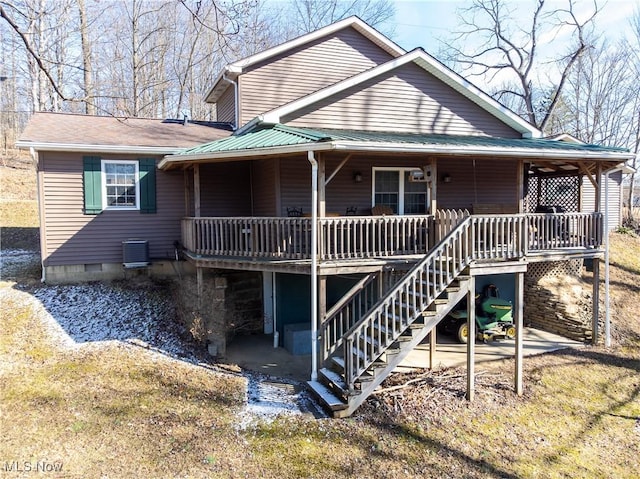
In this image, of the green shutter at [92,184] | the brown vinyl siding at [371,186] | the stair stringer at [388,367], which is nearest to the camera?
the stair stringer at [388,367]

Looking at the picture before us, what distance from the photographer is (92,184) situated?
11344 mm

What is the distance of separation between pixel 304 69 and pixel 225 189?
4234 mm

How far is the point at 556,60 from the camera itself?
23.2 metres

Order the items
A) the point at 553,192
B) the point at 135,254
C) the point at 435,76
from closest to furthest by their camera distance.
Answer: the point at 135,254
the point at 435,76
the point at 553,192

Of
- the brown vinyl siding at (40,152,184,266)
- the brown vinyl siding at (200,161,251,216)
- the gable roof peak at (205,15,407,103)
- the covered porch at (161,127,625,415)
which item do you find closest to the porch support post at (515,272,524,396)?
the covered porch at (161,127,625,415)

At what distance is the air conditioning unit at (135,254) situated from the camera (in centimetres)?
1140

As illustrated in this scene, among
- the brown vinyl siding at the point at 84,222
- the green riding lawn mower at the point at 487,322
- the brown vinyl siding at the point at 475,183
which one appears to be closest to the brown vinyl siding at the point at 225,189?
the brown vinyl siding at the point at 84,222

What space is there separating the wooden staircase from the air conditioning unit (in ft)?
19.3

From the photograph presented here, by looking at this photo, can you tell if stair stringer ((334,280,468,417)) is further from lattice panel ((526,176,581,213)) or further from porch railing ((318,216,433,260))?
lattice panel ((526,176,581,213))

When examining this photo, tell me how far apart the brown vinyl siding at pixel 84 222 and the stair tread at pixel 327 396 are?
20.1 feet

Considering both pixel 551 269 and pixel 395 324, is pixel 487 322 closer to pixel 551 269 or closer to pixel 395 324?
pixel 551 269

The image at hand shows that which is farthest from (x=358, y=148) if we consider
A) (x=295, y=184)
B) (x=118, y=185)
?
(x=118, y=185)

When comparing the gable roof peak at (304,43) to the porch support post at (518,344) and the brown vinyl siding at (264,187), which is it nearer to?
the brown vinyl siding at (264,187)

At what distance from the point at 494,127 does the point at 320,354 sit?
8796 millimetres
